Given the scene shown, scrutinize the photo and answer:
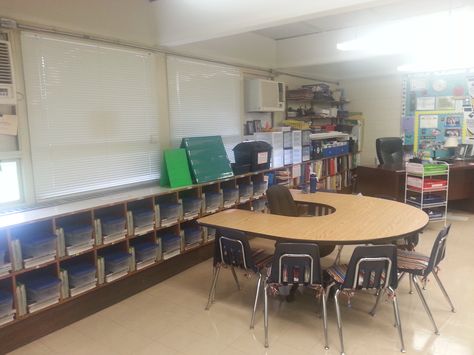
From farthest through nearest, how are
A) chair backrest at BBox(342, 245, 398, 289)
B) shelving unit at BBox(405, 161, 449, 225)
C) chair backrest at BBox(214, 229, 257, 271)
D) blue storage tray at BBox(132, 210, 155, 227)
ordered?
shelving unit at BBox(405, 161, 449, 225), blue storage tray at BBox(132, 210, 155, 227), chair backrest at BBox(214, 229, 257, 271), chair backrest at BBox(342, 245, 398, 289)

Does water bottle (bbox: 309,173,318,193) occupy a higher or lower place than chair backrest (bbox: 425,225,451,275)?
higher

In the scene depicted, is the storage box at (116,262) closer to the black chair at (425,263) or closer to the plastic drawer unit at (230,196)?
the plastic drawer unit at (230,196)

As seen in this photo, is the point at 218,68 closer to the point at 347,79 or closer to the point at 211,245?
the point at 211,245

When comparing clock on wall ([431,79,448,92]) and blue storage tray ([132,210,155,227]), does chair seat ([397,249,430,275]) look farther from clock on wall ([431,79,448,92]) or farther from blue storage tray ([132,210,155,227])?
clock on wall ([431,79,448,92])

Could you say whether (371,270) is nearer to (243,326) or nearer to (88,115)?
(243,326)

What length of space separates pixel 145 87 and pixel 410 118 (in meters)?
5.55

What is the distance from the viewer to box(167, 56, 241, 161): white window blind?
4340mm

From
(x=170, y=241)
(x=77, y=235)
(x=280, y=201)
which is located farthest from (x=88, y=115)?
A: (x=280, y=201)

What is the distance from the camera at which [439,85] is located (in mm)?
6859

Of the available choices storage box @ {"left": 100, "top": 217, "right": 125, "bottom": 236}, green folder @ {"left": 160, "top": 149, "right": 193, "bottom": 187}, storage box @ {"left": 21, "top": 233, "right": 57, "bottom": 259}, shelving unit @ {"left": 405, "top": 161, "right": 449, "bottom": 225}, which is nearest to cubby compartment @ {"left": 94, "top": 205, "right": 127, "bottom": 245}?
storage box @ {"left": 100, "top": 217, "right": 125, "bottom": 236}

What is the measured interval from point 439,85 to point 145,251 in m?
6.20

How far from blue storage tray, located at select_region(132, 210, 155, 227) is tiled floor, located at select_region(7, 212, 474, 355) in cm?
68

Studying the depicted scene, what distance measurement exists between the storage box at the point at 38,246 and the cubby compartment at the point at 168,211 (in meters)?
1.04

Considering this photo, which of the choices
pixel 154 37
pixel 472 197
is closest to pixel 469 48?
pixel 472 197
